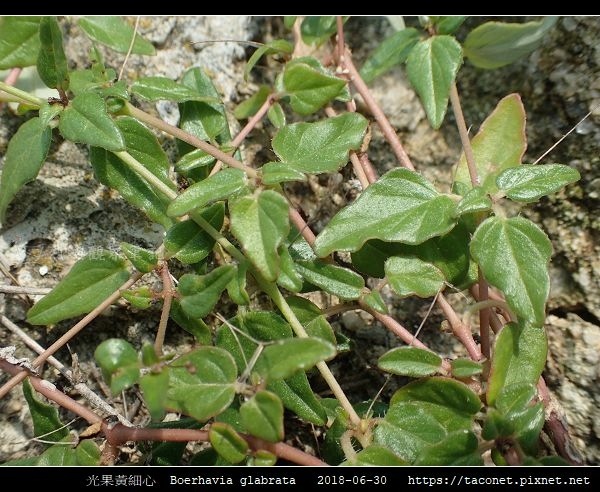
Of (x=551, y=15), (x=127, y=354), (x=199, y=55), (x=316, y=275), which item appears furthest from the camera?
(x=199, y=55)

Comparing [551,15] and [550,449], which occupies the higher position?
[551,15]

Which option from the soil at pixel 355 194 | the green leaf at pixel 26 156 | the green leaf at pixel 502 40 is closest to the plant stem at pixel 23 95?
the green leaf at pixel 26 156

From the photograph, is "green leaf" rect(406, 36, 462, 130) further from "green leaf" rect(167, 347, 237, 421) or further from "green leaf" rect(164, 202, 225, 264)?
"green leaf" rect(167, 347, 237, 421)

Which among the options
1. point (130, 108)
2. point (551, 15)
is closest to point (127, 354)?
point (130, 108)

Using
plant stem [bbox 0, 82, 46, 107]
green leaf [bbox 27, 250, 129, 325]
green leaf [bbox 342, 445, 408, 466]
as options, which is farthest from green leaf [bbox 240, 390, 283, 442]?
plant stem [bbox 0, 82, 46, 107]

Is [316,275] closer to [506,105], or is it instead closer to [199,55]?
[506,105]

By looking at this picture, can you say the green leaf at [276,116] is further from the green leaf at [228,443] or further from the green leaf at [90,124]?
the green leaf at [228,443]
